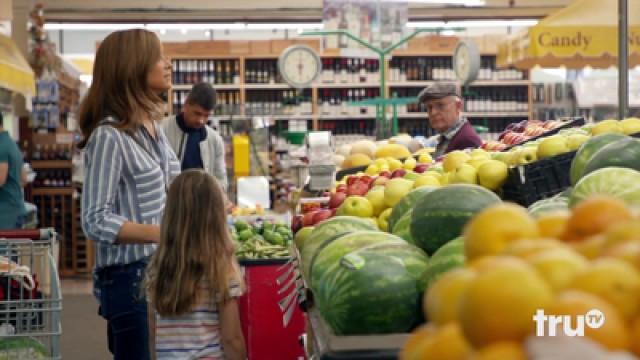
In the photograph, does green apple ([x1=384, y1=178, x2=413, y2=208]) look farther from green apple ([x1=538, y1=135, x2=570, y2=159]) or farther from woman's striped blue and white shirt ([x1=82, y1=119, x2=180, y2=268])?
woman's striped blue and white shirt ([x1=82, y1=119, x2=180, y2=268])

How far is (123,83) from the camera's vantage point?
127 inches

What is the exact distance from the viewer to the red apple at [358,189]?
374 cm

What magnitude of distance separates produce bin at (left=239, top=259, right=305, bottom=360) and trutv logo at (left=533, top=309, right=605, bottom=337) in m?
4.36

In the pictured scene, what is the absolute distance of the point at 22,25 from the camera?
1399 centimetres

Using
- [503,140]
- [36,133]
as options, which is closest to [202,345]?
[503,140]

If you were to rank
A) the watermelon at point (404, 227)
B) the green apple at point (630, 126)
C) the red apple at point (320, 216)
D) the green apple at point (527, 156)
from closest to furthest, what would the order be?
the watermelon at point (404, 227) → the green apple at point (630, 126) → the green apple at point (527, 156) → the red apple at point (320, 216)

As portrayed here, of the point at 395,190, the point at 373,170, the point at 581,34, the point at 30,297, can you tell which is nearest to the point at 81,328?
the point at 373,170

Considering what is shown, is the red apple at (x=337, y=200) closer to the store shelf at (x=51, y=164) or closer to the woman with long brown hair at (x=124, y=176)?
the woman with long brown hair at (x=124, y=176)

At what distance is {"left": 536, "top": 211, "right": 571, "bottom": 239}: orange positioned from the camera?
4.07ft

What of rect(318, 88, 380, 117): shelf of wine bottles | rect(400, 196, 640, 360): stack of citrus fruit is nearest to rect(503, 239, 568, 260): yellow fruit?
rect(400, 196, 640, 360): stack of citrus fruit

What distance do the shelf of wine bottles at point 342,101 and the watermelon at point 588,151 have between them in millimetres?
12984

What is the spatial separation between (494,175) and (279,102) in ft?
42.7

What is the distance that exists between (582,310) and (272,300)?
14.5ft

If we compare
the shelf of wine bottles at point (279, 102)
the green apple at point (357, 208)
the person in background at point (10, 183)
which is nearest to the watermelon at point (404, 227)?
the green apple at point (357, 208)
